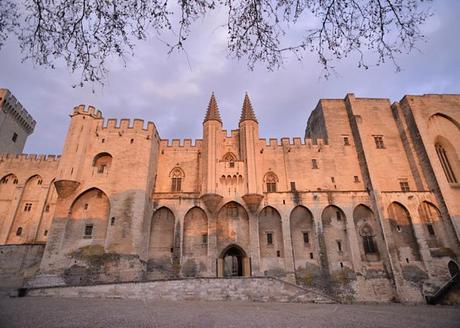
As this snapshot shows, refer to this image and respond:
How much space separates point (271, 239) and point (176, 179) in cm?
1024

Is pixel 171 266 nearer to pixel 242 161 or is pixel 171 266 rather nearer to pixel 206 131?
pixel 242 161

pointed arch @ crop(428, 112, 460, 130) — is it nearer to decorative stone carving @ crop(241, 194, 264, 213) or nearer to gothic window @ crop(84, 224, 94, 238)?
decorative stone carving @ crop(241, 194, 264, 213)

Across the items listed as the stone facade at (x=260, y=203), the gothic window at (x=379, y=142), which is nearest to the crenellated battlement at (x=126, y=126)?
the stone facade at (x=260, y=203)

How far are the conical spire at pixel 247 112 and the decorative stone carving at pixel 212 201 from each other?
803cm

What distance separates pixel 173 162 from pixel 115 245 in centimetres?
960

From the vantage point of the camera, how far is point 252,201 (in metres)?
22.2

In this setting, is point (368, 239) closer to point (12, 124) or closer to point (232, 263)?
point (232, 263)

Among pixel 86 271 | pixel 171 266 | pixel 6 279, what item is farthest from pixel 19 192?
pixel 171 266

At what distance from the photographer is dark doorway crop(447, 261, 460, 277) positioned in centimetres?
2053

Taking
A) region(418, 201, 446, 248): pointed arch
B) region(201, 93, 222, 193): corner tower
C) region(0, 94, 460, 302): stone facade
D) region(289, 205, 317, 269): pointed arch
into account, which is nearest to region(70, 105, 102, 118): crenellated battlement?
region(0, 94, 460, 302): stone facade

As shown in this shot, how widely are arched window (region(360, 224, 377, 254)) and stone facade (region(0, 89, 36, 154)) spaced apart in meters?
40.5

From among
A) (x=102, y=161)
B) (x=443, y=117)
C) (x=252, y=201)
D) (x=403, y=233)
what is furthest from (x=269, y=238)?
(x=443, y=117)

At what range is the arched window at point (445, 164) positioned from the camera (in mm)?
25062

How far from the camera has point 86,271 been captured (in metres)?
18.5
